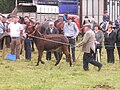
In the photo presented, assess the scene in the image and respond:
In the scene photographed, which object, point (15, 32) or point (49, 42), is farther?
point (15, 32)

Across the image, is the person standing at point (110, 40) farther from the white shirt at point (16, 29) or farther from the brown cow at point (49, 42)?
the white shirt at point (16, 29)

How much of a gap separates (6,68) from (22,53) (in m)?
5.46

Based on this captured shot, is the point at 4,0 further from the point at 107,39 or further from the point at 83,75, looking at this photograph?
the point at 83,75

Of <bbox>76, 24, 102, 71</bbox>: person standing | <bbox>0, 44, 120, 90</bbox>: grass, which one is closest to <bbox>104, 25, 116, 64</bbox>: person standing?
<bbox>0, 44, 120, 90</bbox>: grass

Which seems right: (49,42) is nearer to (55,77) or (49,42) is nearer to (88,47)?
(88,47)

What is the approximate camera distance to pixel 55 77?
14938 mm

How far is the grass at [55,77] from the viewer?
13062mm

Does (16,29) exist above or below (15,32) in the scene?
above

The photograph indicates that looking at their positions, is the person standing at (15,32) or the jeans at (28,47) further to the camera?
the jeans at (28,47)

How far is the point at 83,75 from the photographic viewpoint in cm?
1550

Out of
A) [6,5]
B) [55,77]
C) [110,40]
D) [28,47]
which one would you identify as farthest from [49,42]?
[6,5]

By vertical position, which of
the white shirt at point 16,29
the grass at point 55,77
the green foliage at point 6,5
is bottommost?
the grass at point 55,77

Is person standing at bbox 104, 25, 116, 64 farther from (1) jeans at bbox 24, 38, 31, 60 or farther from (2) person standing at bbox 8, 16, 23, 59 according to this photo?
(2) person standing at bbox 8, 16, 23, 59

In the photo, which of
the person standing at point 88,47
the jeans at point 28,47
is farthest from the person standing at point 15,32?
the person standing at point 88,47
